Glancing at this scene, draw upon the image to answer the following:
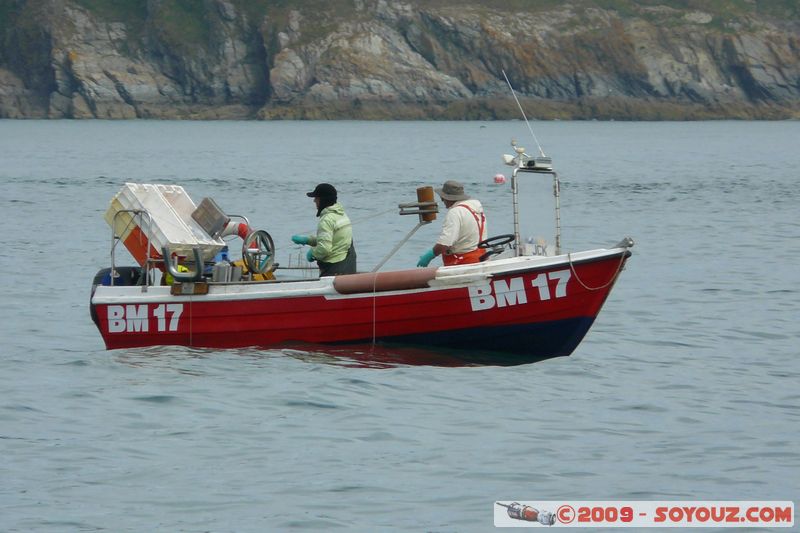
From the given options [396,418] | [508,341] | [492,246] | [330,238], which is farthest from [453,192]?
[396,418]

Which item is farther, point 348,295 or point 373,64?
point 373,64

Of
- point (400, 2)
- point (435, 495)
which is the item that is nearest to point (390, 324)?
point (435, 495)

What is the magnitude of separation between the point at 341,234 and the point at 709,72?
161432 millimetres

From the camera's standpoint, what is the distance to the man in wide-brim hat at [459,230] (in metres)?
15.5

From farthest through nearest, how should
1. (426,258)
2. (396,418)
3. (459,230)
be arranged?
(426,258) < (459,230) < (396,418)

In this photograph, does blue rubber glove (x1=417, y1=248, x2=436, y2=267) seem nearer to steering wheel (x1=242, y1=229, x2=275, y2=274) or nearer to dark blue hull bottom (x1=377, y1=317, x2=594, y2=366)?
dark blue hull bottom (x1=377, y1=317, x2=594, y2=366)

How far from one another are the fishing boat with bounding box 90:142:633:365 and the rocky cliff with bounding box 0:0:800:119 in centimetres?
14612

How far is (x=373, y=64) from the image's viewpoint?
16500 centimetres

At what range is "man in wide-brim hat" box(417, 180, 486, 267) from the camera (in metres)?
15.5

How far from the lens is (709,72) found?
172 metres

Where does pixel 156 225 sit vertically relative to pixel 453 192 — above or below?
below

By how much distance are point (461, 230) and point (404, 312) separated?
105 centimetres

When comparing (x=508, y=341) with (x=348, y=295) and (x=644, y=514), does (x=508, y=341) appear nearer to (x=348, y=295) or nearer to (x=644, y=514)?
(x=348, y=295)

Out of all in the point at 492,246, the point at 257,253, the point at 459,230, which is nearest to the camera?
the point at 459,230
